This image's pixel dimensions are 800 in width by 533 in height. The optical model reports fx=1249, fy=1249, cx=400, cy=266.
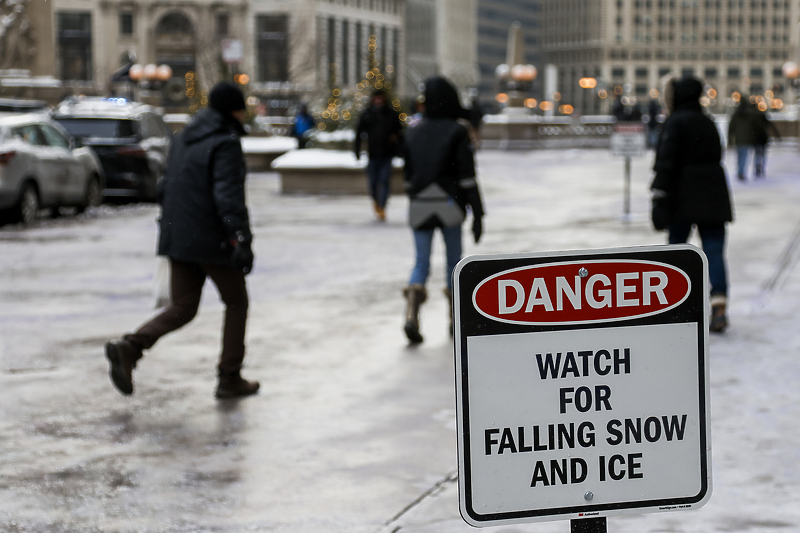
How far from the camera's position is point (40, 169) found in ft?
57.4

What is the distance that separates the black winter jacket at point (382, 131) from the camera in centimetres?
1775

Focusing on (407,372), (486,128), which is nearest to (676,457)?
(407,372)

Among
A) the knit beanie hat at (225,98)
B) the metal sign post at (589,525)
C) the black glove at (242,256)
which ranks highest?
the knit beanie hat at (225,98)

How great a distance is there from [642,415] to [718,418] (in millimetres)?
3913

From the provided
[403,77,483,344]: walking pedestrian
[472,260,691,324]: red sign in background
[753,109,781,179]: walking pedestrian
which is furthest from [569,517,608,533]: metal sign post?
[753,109,781,179]: walking pedestrian

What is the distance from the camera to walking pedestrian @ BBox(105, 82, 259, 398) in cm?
675

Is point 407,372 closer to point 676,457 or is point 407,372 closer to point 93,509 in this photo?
point 93,509

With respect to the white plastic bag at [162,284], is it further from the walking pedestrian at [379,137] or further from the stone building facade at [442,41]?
the stone building facade at [442,41]

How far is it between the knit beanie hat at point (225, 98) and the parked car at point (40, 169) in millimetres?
10312

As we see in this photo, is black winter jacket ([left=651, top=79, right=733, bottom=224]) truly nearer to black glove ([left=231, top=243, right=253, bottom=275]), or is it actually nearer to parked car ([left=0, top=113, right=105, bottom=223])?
black glove ([left=231, top=243, right=253, bottom=275])

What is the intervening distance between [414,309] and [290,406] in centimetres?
190

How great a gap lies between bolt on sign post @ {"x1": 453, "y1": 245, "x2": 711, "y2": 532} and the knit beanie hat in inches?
180

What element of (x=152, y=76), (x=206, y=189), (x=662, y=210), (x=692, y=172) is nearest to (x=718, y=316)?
(x=662, y=210)

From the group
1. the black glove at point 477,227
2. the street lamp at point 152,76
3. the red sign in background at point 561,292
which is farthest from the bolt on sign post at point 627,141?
the street lamp at point 152,76
